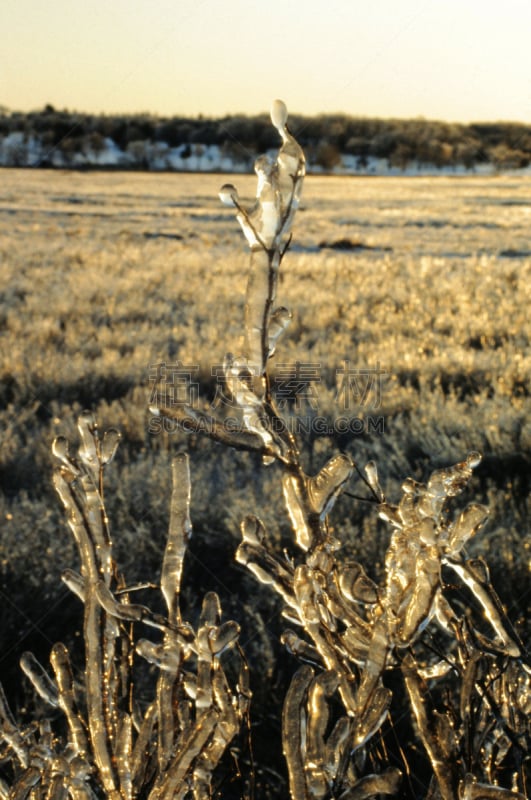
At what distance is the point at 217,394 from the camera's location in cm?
552

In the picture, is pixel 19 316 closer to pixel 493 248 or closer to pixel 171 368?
pixel 171 368

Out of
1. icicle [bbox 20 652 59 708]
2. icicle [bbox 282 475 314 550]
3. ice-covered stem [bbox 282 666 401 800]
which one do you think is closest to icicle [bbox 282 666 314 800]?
ice-covered stem [bbox 282 666 401 800]

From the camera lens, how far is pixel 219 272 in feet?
40.7

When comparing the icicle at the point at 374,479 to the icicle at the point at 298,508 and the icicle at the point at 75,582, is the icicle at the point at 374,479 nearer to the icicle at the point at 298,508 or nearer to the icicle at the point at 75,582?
the icicle at the point at 298,508

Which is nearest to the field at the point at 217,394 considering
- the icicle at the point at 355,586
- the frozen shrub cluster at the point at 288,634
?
the frozen shrub cluster at the point at 288,634

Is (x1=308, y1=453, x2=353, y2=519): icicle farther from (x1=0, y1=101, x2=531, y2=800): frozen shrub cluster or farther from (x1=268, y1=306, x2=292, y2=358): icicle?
(x1=268, y1=306, x2=292, y2=358): icicle

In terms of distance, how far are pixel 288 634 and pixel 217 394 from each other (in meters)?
4.60

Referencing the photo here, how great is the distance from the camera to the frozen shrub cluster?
2.60ft

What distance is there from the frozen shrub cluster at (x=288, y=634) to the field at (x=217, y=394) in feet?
1.02

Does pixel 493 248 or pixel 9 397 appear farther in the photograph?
pixel 493 248

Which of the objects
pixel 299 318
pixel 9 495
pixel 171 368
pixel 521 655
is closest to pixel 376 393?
pixel 171 368

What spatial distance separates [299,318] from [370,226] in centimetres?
1523

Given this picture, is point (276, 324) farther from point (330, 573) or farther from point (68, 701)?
point (68, 701)

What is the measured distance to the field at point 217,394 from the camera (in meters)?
3.14
